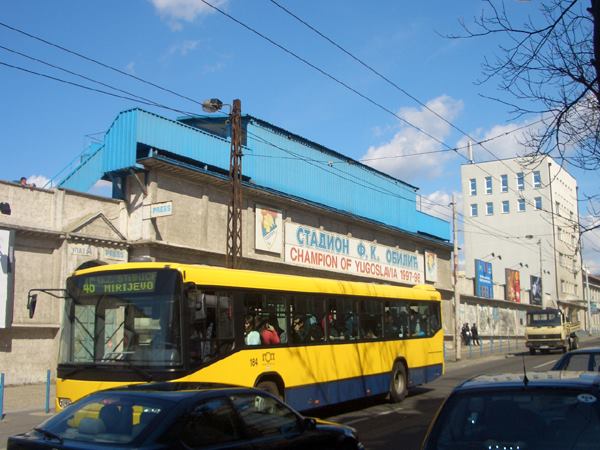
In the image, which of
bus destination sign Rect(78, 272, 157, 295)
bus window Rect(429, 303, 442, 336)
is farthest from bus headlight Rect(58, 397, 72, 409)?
bus window Rect(429, 303, 442, 336)

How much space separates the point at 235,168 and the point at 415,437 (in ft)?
35.4

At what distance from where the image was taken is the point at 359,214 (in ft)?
117

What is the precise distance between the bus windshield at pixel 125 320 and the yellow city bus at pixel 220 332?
0.05 ft

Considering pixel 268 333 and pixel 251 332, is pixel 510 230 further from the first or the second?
pixel 251 332

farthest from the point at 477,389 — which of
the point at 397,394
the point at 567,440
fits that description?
the point at 397,394

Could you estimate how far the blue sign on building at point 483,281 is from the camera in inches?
2130

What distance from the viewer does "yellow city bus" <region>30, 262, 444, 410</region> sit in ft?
31.0

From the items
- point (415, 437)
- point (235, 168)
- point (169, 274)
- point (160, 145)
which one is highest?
point (160, 145)

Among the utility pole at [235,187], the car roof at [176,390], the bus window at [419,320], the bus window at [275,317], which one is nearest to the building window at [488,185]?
the utility pole at [235,187]

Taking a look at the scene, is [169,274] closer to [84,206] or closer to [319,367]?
[319,367]

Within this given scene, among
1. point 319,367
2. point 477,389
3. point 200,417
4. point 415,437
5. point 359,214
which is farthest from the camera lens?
point 359,214

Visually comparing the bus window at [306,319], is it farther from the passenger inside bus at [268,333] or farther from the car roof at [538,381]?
the car roof at [538,381]

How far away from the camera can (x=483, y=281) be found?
55.7 meters

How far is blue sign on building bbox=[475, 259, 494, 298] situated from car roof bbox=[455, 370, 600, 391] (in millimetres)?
50326
